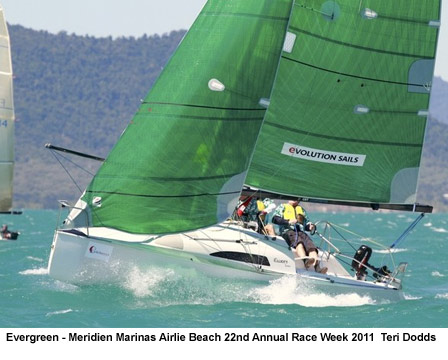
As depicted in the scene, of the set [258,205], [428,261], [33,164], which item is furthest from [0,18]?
[33,164]

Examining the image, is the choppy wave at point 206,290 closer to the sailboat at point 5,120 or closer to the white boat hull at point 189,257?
the white boat hull at point 189,257

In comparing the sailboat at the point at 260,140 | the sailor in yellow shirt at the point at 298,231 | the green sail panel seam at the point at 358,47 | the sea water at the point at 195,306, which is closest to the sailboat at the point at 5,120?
the sea water at the point at 195,306

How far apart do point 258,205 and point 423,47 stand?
3.95 meters

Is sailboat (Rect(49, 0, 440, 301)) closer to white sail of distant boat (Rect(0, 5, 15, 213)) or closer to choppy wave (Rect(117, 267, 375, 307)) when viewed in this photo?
choppy wave (Rect(117, 267, 375, 307))

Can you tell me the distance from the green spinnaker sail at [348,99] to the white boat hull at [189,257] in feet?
3.87

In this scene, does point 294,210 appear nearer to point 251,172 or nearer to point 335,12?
point 251,172

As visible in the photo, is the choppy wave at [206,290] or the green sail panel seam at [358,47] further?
the green sail panel seam at [358,47]

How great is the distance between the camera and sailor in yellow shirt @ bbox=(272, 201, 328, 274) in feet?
64.7

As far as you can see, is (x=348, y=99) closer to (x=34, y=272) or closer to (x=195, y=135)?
(x=195, y=135)

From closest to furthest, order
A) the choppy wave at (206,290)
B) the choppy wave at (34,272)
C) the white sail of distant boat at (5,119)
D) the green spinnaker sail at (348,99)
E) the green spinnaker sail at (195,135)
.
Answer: the green spinnaker sail at (195,135) → the choppy wave at (206,290) → the green spinnaker sail at (348,99) → the choppy wave at (34,272) → the white sail of distant boat at (5,119)

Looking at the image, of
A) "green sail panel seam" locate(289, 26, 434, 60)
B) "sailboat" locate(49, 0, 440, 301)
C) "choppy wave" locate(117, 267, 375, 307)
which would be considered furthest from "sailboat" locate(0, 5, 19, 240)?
"choppy wave" locate(117, 267, 375, 307)

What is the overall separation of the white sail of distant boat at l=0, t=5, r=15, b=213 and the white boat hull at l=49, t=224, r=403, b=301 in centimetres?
1740

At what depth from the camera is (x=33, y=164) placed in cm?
19088

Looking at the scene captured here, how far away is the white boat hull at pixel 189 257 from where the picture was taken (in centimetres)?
1839
